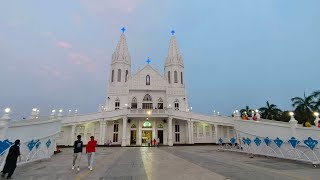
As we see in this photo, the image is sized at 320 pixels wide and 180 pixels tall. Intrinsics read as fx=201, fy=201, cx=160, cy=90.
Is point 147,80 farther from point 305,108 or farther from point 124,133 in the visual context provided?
point 305,108

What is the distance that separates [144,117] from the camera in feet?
111

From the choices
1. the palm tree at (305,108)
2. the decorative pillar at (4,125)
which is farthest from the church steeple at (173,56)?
the decorative pillar at (4,125)

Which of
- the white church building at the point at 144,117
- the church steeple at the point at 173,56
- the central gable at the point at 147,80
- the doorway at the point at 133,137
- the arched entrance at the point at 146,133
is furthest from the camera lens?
the church steeple at the point at 173,56

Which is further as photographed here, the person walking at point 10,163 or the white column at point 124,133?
the white column at point 124,133

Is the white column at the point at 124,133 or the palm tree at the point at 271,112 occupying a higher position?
the palm tree at the point at 271,112

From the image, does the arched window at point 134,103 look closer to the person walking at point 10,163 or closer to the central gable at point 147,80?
the central gable at point 147,80

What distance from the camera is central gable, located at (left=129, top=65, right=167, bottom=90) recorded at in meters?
40.0

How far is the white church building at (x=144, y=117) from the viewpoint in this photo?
111 ft

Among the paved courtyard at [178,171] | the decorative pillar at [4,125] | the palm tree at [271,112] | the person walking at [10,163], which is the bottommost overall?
the paved courtyard at [178,171]

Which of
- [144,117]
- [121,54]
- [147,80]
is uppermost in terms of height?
[121,54]

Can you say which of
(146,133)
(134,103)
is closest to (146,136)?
(146,133)

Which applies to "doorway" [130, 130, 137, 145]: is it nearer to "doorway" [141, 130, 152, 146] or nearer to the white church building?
the white church building

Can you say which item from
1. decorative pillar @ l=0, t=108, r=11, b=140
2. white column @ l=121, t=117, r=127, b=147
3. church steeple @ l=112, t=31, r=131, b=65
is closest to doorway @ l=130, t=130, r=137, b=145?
white column @ l=121, t=117, r=127, b=147

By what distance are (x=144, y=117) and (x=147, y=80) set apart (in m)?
9.71
